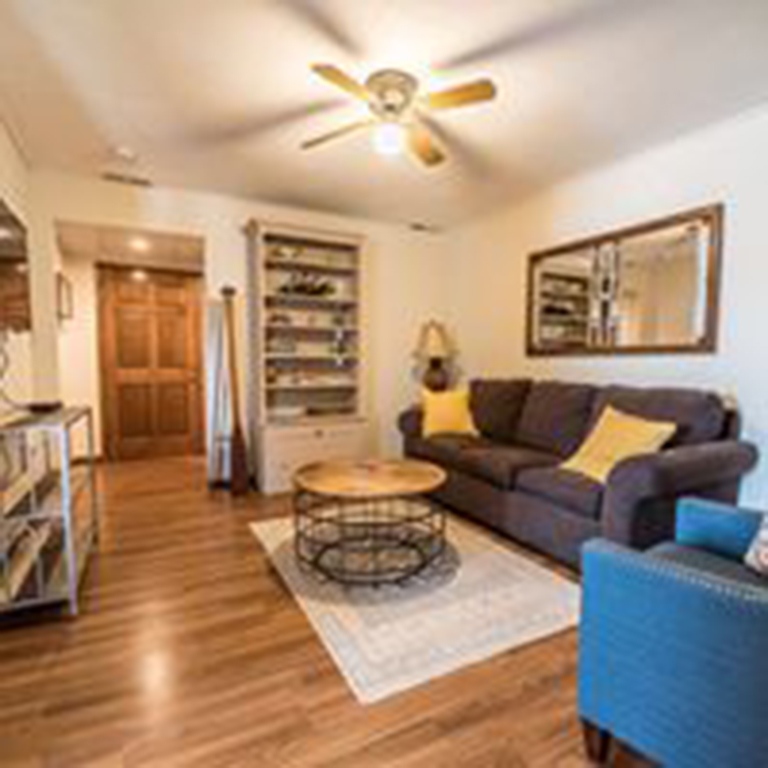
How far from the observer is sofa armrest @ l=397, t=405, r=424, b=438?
3.93 metres

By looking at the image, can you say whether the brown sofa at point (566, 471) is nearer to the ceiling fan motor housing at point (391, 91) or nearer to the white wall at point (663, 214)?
the white wall at point (663, 214)

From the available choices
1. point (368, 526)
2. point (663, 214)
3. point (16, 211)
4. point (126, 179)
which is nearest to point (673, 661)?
point (368, 526)

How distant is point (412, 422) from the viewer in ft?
13.0

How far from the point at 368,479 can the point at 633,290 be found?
2.28 metres

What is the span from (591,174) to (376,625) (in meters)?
3.33

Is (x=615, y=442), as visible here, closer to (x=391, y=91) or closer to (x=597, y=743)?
(x=597, y=743)

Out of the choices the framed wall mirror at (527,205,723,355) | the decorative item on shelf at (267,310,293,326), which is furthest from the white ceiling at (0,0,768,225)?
A: the decorative item on shelf at (267,310,293,326)

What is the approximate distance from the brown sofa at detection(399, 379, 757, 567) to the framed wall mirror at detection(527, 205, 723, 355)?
0.39 meters

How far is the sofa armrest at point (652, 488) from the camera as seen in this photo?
210 centimetres

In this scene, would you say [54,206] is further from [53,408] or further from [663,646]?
[663,646]

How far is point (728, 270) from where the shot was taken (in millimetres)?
2713

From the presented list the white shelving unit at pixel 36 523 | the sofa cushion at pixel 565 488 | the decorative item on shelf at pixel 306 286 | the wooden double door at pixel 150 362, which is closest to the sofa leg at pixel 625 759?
the sofa cushion at pixel 565 488

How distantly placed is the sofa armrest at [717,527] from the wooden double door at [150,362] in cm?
493

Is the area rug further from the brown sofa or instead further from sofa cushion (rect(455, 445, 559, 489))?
sofa cushion (rect(455, 445, 559, 489))
